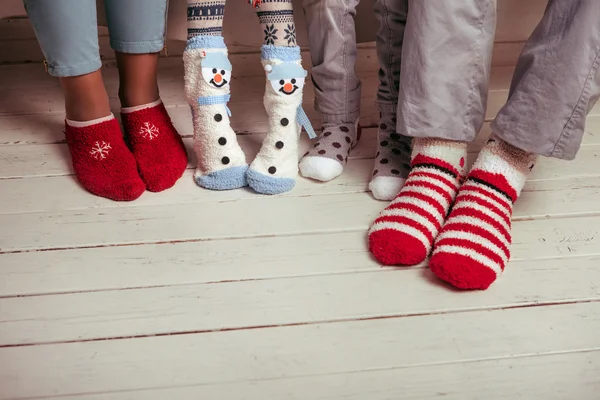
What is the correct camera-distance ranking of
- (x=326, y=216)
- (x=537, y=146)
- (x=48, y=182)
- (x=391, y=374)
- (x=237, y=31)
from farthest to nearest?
(x=237, y=31) → (x=48, y=182) → (x=326, y=216) → (x=537, y=146) → (x=391, y=374)

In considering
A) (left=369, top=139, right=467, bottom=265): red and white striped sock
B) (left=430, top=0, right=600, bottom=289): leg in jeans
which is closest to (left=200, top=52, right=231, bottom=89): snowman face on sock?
(left=369, top=139, right=467, bottom=265): red and white striped sock

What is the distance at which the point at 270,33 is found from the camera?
3.71ft

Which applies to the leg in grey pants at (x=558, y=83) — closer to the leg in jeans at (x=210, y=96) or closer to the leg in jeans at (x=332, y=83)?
the leg in jeans at (x=332, y=83)

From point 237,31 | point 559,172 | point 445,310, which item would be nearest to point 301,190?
point 445,310

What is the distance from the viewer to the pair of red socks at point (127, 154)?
113cm

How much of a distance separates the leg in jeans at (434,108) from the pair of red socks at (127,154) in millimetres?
412

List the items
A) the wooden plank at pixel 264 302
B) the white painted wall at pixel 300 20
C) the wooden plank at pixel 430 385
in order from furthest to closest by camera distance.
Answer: the white painted wall at pixel 300 20
the wooden plank at pixel 264 302
the wooden plank at pixel 430 385

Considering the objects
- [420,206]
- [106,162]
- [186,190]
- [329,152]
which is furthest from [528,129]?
[106,162]

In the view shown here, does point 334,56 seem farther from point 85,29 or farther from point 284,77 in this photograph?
point 85,29

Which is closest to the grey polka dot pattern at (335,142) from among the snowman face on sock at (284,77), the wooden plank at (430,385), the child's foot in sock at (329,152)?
the child's foot in sock at (329,152)

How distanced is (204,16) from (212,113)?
165mm

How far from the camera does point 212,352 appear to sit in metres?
0.83

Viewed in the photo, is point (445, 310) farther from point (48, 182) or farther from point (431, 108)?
point (48, 182)

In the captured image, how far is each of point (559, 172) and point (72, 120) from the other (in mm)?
907
